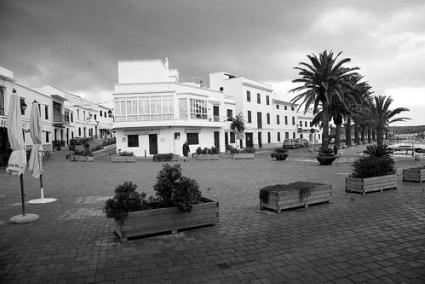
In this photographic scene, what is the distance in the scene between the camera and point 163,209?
18.7 ft

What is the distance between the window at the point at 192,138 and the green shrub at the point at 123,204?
98.0ft

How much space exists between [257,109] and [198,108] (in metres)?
18.6

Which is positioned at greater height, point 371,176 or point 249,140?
point 249,140

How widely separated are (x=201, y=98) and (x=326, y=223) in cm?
3100

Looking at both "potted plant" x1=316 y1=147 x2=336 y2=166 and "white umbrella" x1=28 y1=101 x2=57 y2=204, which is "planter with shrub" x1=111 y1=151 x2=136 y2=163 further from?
"white umbrella" x1=28 y1=101 x2=57 y2=204

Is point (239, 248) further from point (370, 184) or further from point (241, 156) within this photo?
point (241, 156)

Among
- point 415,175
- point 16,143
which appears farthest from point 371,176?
point 16,143

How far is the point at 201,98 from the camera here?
3644 cm

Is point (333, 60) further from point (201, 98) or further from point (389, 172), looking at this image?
point (389, 172)

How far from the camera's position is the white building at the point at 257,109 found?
48916 mm

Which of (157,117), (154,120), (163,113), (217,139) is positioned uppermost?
(163,113)

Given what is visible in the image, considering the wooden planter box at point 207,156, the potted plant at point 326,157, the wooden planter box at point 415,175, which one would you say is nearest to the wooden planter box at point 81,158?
the wooden planter box at point 207,156

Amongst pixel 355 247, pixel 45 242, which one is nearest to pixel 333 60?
pixel 355 247

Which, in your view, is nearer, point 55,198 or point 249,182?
point 55,198
